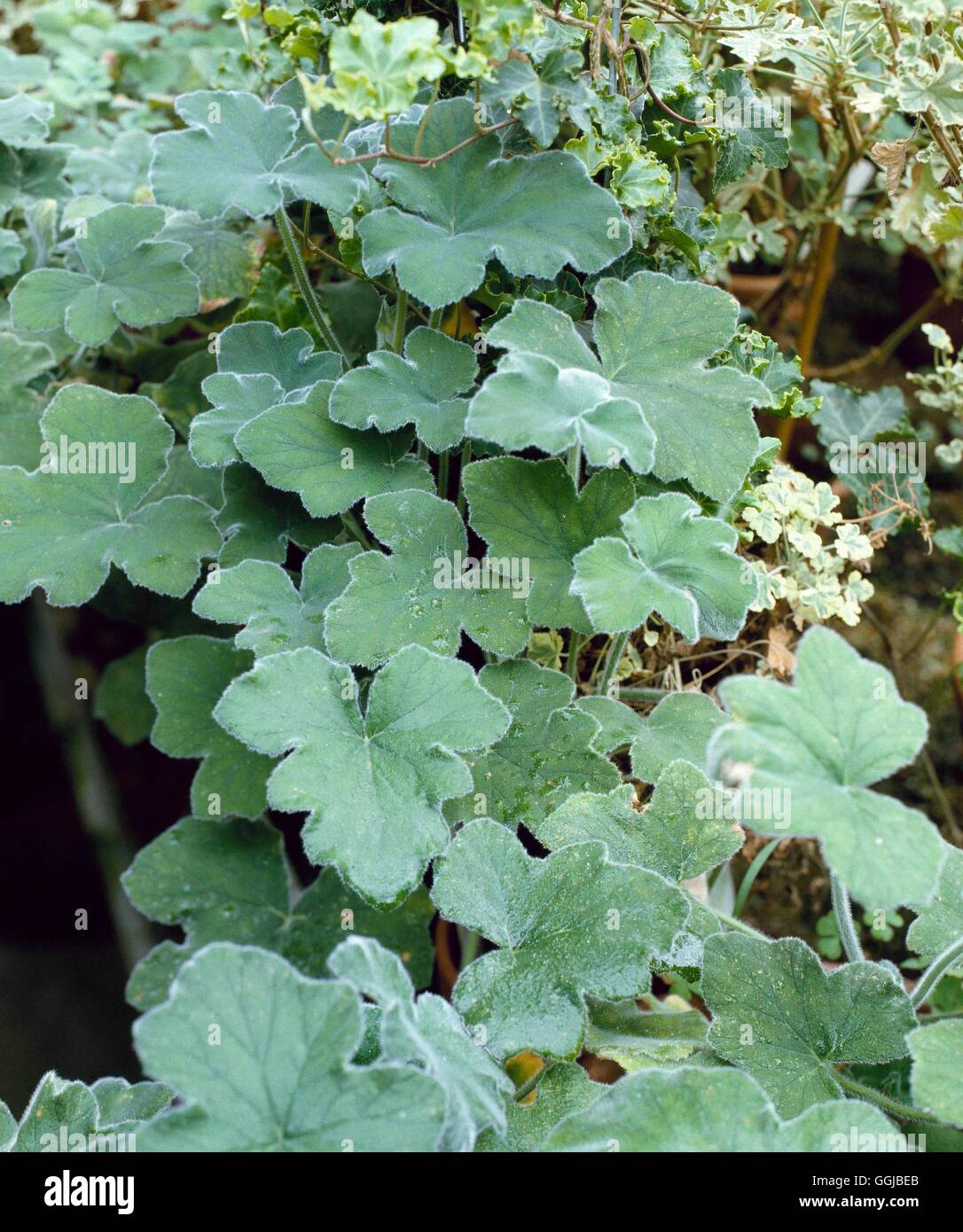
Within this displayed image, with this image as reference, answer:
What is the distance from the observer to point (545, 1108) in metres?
0.84

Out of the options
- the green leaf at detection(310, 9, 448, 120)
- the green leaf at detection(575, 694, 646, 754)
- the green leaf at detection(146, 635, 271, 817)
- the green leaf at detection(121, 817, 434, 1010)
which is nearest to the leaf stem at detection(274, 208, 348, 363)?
the green leaf at detection(310, 9, 448, 120)

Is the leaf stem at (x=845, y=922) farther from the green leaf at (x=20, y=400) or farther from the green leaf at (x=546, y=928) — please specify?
the green leaf at (x=20, y=400)

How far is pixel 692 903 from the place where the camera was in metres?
0.96

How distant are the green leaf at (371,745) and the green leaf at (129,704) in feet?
2.27

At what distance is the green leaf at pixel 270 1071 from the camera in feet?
2.14

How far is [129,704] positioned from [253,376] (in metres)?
0.65

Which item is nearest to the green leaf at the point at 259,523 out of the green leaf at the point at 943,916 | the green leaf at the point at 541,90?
the green leaf at the point at 541,90

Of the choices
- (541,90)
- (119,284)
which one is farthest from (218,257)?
(541,90)

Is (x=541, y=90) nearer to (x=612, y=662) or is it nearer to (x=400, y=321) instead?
(x=400, y=321)

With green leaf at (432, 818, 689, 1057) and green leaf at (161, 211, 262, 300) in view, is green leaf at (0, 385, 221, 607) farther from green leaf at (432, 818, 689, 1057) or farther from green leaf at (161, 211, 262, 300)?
green leaf at (432, 818, 689, 1057)

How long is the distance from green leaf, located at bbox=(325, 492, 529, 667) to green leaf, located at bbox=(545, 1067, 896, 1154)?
16.2 inches

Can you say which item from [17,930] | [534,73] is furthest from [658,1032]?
[17,930]
